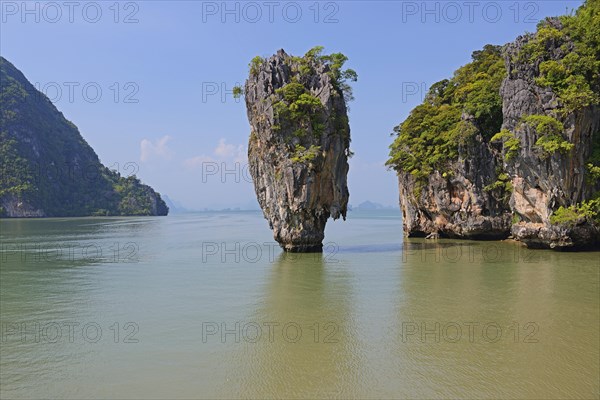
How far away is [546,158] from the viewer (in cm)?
2427

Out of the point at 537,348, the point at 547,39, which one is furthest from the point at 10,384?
the point at 547,39

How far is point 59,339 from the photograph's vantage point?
1121 cm

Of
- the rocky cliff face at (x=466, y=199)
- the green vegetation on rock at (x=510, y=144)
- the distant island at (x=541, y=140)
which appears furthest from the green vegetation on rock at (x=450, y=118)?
the green vegetation on rock at (x=510, y=144)

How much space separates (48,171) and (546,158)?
129m

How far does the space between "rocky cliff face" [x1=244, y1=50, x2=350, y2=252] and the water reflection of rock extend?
9540 mm

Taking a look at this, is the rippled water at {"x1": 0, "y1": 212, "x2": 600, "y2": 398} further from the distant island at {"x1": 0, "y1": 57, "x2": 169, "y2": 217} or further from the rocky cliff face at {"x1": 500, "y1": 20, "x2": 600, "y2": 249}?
the distant island at {"x1": 0, "y1": 57, "x2": 169, "y2": 217}

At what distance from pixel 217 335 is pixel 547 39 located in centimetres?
2538

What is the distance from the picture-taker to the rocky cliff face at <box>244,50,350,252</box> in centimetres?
2647

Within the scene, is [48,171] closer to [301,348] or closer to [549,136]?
[549,136]

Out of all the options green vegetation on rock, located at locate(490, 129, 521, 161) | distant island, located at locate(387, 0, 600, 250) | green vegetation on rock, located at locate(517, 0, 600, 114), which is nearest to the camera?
green vegetation on rock, located at locate(517, 0, 600, 114)

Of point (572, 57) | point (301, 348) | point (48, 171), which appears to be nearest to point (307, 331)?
point (301, 348)

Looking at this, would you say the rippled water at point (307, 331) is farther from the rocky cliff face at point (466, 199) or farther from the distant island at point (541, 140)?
the rocky cliff face at point (466, 199)

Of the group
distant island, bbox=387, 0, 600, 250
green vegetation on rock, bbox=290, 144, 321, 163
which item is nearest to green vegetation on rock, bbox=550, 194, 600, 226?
distant island, bbox=387, 0, 600, 250

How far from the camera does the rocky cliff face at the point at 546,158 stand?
2414 cm
